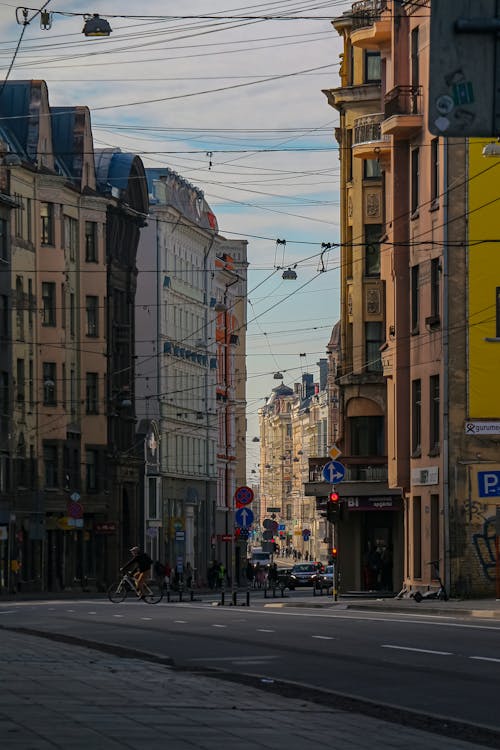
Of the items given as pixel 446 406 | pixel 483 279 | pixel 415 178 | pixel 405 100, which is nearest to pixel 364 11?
pixel 405 100

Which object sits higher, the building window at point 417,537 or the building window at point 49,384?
the building window at point 49,384

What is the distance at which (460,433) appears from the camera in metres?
48.3

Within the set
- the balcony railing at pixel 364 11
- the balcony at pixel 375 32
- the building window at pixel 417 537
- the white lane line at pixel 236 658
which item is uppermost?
the balcony railing at pixel 364 11

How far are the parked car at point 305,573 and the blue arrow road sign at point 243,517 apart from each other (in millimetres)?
48539

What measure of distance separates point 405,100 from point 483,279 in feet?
20.5

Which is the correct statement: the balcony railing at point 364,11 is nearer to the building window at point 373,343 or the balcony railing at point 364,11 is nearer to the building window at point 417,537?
the building window at point 373,343

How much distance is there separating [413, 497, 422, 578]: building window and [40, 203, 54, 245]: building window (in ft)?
124

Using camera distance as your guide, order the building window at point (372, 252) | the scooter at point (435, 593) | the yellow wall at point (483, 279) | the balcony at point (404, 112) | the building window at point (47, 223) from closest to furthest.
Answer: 1. the scooter at point (435, 593)
2. the yellow wall at point (483, 279)
3. the balcony at point (404, 112)
4. the building window at point (372, 252)
5. the building window at point (47, 223)

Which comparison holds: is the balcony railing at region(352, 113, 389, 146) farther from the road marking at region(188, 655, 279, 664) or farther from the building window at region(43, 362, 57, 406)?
the road marking at region(188, 655, 279, 664)

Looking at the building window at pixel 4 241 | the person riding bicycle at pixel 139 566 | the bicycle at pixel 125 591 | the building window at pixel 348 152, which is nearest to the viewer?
the person riding bicycle at pixel 139 566

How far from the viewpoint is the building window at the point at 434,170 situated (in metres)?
49.4

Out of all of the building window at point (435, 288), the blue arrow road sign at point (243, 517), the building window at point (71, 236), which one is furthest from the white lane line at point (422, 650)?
the building window at point (71, 236)

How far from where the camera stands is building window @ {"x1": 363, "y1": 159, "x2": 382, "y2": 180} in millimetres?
68250

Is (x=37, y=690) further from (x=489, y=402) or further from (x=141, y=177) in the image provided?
(x=141, y=177)
